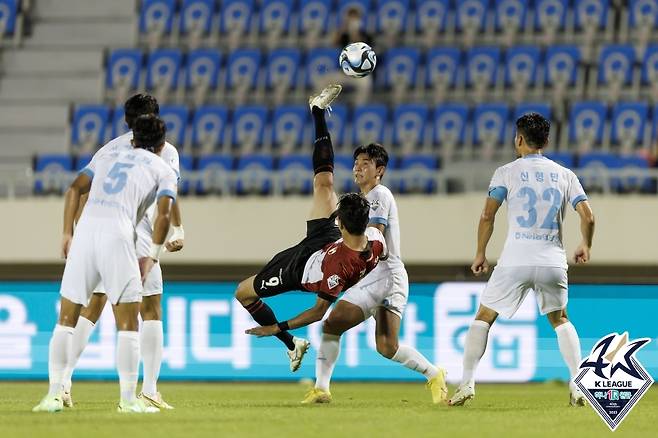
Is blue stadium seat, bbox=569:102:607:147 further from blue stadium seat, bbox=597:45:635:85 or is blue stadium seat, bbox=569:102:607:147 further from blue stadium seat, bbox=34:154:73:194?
blue stadium seat, bbox=34:154:73:194

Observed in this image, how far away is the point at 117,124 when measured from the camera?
705 inches

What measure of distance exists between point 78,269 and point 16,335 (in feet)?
22.2

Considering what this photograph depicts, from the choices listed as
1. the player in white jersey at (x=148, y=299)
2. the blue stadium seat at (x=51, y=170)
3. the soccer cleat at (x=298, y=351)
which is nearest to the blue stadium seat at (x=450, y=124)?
the blue stadium seat at (x=51, y=170)

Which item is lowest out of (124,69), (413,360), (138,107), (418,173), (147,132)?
(413,360)

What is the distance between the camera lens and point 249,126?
17.6 m

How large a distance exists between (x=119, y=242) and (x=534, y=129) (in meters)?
3.06

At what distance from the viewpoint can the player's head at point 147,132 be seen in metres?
8.11

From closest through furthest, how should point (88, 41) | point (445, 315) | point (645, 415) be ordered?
point (645, 415), point (445, 315), point (88, 41)

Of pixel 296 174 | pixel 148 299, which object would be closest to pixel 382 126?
pixel 296 174

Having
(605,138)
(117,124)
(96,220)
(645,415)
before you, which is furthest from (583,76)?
(96,220)

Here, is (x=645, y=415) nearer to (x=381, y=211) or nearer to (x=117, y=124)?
(x=381, y=211)

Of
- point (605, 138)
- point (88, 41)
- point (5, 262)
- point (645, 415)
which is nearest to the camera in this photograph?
point (645, 415)

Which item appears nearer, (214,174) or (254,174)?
(254,174)

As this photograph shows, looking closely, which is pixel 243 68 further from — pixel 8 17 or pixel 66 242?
pixel 66 242
